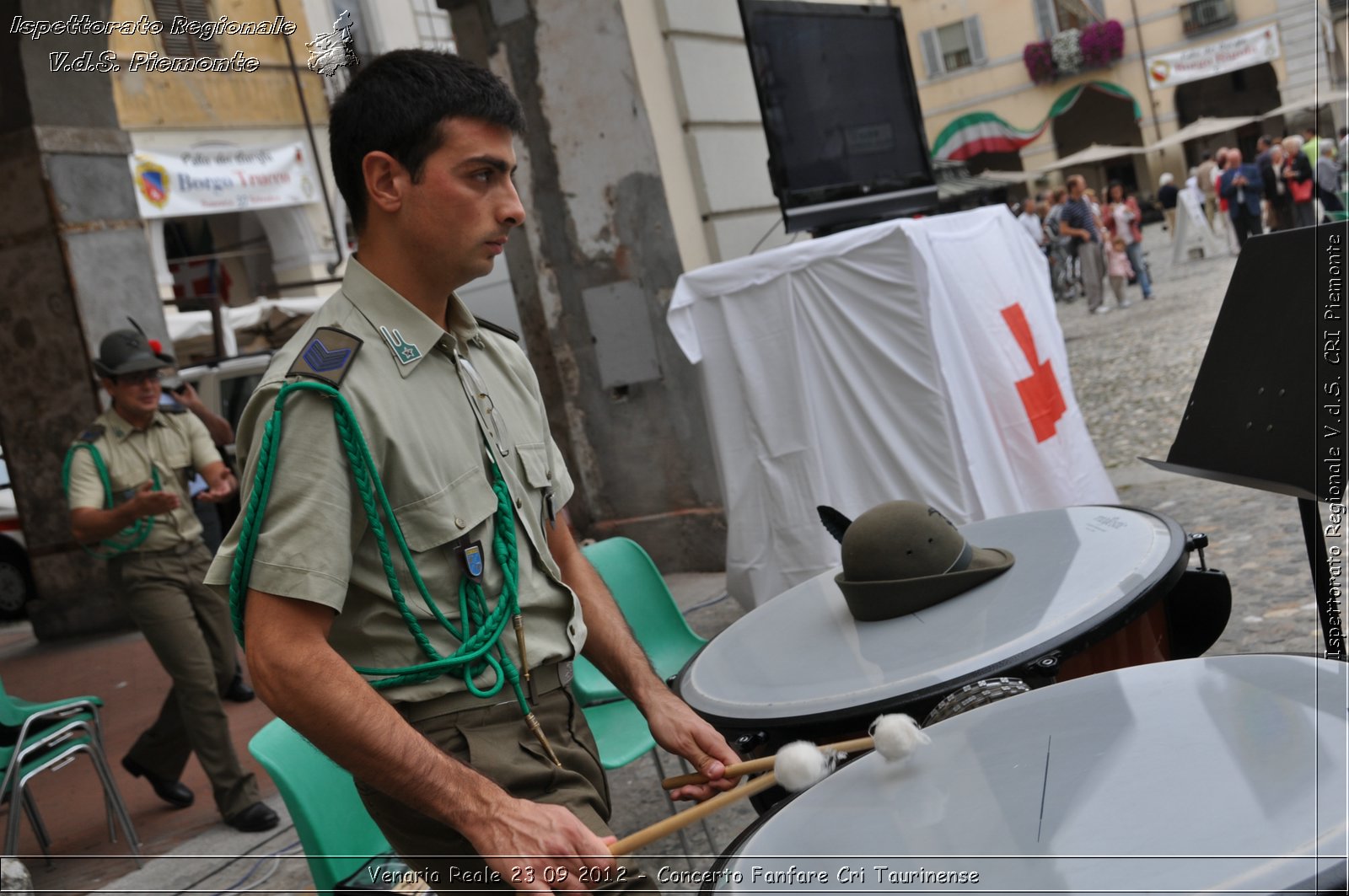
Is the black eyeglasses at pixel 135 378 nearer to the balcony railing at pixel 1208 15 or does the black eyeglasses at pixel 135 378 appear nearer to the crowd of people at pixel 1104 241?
the crowd of people at pixel 1104 241

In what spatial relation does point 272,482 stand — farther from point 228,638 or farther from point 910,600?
point 228,638

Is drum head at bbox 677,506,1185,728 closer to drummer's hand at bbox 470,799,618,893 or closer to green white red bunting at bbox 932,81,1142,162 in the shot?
drummer's hand at bbox 470,799,618,893

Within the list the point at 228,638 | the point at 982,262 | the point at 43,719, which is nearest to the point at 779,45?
the point at 982,262

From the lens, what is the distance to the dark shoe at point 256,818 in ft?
14.4

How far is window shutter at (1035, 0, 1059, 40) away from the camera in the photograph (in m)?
34.0

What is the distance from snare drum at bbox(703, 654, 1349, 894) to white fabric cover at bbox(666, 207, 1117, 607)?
324cm

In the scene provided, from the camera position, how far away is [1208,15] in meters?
31.0

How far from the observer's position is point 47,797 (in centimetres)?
530

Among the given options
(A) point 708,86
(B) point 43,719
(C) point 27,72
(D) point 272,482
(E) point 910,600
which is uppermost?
(C) point 27,72

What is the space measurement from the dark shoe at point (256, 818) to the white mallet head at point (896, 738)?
345 cm

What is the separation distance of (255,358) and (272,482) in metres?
9.88

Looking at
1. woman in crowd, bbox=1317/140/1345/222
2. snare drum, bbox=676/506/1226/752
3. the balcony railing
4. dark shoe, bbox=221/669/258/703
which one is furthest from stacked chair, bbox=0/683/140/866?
the balcony railing

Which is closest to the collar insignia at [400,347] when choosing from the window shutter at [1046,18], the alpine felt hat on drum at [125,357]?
the alpine felt hat on drum at [125,357]

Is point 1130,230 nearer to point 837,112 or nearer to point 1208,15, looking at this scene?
point 837,112
